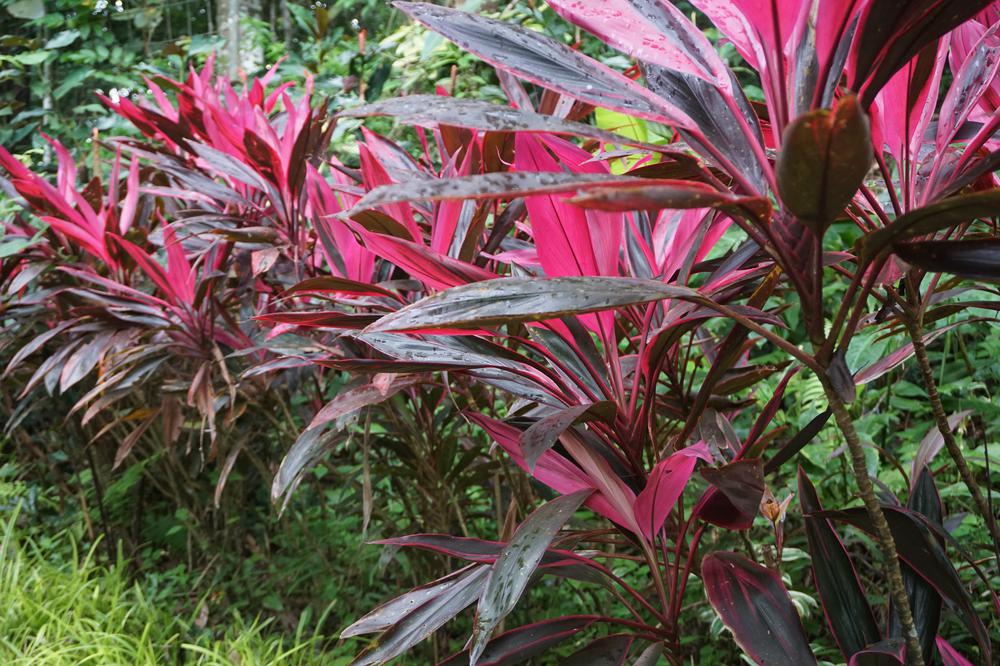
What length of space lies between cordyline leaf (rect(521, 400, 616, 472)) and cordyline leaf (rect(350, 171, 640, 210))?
0.73ft

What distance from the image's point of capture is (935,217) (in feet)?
1.45

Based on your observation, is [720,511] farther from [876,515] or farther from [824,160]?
[824,160]

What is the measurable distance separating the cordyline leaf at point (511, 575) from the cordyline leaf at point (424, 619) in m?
0.11

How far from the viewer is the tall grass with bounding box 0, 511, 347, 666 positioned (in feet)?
4.90

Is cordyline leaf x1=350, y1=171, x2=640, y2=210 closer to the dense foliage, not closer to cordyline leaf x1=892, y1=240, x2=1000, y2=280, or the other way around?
the dense foliage

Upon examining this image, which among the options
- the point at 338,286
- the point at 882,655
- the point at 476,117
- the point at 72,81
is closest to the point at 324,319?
the point at 338,286

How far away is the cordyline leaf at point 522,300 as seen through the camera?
0.47 m

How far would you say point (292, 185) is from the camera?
1.16 m

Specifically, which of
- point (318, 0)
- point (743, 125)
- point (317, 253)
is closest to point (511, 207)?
point (743, 125)

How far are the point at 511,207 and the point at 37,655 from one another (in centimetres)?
135

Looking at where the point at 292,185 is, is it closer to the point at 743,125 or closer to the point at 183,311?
the point at 183,311

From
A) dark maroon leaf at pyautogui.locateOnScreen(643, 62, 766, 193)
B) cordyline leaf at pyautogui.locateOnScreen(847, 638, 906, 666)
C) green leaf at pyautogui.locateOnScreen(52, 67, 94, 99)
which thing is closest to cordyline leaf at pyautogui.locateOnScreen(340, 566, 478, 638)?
cordyline leaf at pyautogui.locateOnScreen(847, 638, 906, 666)

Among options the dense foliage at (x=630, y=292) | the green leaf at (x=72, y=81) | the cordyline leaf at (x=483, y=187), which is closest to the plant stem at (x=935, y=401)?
the dense foliage at (x=630, y=292)

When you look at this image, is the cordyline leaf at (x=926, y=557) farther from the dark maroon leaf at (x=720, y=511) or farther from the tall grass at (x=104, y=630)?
the tall grass at (x=104, y=630)
